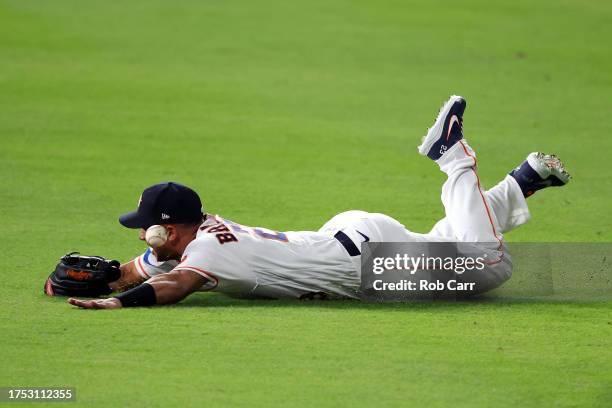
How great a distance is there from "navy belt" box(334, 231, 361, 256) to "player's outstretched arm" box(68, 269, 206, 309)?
0.86 meters

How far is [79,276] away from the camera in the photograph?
21.1 ft

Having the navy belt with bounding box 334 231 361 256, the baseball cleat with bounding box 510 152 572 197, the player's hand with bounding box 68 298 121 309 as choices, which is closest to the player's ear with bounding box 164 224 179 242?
the player's hand with bounding box 68 298 121 309

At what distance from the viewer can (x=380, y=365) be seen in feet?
17.5

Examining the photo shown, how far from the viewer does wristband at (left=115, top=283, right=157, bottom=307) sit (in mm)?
6148

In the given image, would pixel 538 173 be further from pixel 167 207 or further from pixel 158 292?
pixel 158 292

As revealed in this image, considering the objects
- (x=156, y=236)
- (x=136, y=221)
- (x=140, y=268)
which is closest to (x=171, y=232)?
(x=156, y=236)

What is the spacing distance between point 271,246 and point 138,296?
31.4 inches

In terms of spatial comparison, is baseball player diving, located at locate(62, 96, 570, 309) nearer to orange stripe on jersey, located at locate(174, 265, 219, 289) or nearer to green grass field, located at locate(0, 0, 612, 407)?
orange stripe on jersey, located at locate(174, 265, 219, 289)

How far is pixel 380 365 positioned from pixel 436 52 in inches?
419

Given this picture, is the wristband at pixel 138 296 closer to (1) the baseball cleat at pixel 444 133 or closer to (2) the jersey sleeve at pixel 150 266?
(2) the jersey sleeve at pixel 150 266

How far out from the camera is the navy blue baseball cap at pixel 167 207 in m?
6.27

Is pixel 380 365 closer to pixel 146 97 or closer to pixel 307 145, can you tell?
pixel 307 145

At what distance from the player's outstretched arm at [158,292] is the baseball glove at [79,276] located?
0.28 m

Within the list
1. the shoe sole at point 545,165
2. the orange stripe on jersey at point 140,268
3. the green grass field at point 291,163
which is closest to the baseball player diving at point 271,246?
the orange stripe on jersey at point 140,268
